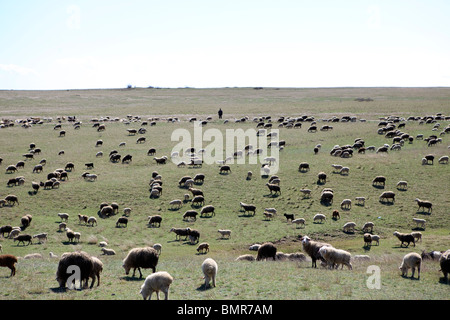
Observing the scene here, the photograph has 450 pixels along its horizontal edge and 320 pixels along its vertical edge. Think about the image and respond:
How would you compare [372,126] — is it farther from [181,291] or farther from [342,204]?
[181,291]

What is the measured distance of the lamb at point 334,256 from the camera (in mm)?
17438

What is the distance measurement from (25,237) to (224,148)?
3021cm

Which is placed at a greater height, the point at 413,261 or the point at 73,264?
the point at 73,264

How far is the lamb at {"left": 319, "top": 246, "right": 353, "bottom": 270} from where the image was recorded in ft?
57.2

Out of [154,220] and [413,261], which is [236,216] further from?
[413,261]

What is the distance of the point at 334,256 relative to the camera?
17.5m

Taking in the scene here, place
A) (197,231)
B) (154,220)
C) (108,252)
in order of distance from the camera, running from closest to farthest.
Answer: (108,252) < (197,231) < (154,220)

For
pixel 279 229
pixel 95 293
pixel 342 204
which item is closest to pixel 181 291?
pixel 95 293

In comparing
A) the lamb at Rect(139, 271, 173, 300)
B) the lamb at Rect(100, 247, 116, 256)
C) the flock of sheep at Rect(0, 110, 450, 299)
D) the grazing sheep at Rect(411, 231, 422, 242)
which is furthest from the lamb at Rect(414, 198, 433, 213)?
the lamb at Rect(139, 271, 173, 300)

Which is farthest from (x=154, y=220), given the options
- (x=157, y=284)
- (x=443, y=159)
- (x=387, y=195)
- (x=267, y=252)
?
(x=443, y=159)

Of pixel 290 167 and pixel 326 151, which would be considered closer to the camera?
pixel 290 167

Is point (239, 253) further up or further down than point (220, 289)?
further down

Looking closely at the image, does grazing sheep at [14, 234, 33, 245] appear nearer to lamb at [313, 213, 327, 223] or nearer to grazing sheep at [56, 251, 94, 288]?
grazing sheep at [56, 251, 94, 288]

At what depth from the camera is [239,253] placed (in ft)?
75.9
